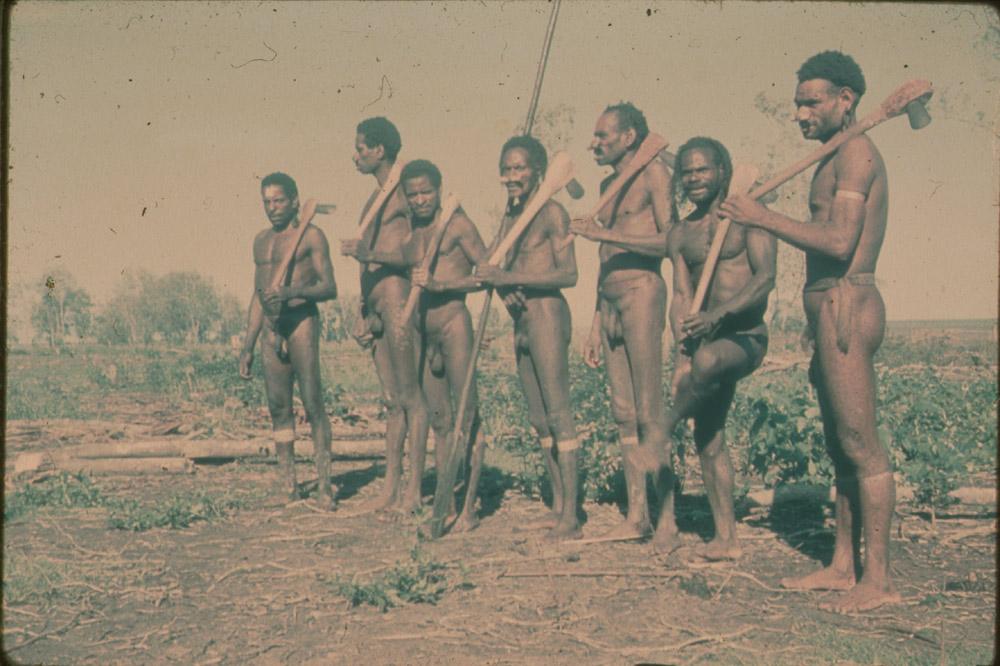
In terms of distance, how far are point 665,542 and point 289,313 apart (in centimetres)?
342

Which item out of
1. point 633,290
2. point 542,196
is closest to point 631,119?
point 542,196

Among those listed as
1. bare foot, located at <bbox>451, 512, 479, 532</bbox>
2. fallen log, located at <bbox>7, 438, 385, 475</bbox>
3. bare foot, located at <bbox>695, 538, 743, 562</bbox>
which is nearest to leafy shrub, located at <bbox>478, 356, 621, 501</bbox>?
bare foot, located at <bbox>451, 512, 479, 532</bbox>

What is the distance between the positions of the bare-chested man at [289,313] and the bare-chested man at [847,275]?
3598 millimetres

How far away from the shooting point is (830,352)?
190 inches

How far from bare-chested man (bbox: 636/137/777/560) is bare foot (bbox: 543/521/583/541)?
952 mm

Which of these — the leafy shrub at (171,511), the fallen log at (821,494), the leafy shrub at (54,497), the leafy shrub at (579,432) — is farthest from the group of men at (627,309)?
the leafy shrub at (54,497)

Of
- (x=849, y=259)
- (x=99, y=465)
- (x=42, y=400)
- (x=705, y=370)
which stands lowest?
(x=99, y=465)

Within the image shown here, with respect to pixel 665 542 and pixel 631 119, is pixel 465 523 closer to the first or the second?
pixel 665 542

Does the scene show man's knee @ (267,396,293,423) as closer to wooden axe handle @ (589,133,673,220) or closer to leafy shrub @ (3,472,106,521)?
leafy shrub @ (3,472,106,521)

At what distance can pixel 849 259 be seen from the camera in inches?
187

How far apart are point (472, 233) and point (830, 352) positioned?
9.06 ft

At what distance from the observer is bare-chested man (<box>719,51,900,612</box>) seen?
469 cm

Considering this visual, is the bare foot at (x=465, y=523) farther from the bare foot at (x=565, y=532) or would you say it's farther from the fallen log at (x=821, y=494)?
the fallen log at (x=821, y=494)

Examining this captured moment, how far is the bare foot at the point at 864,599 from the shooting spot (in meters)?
4.77
